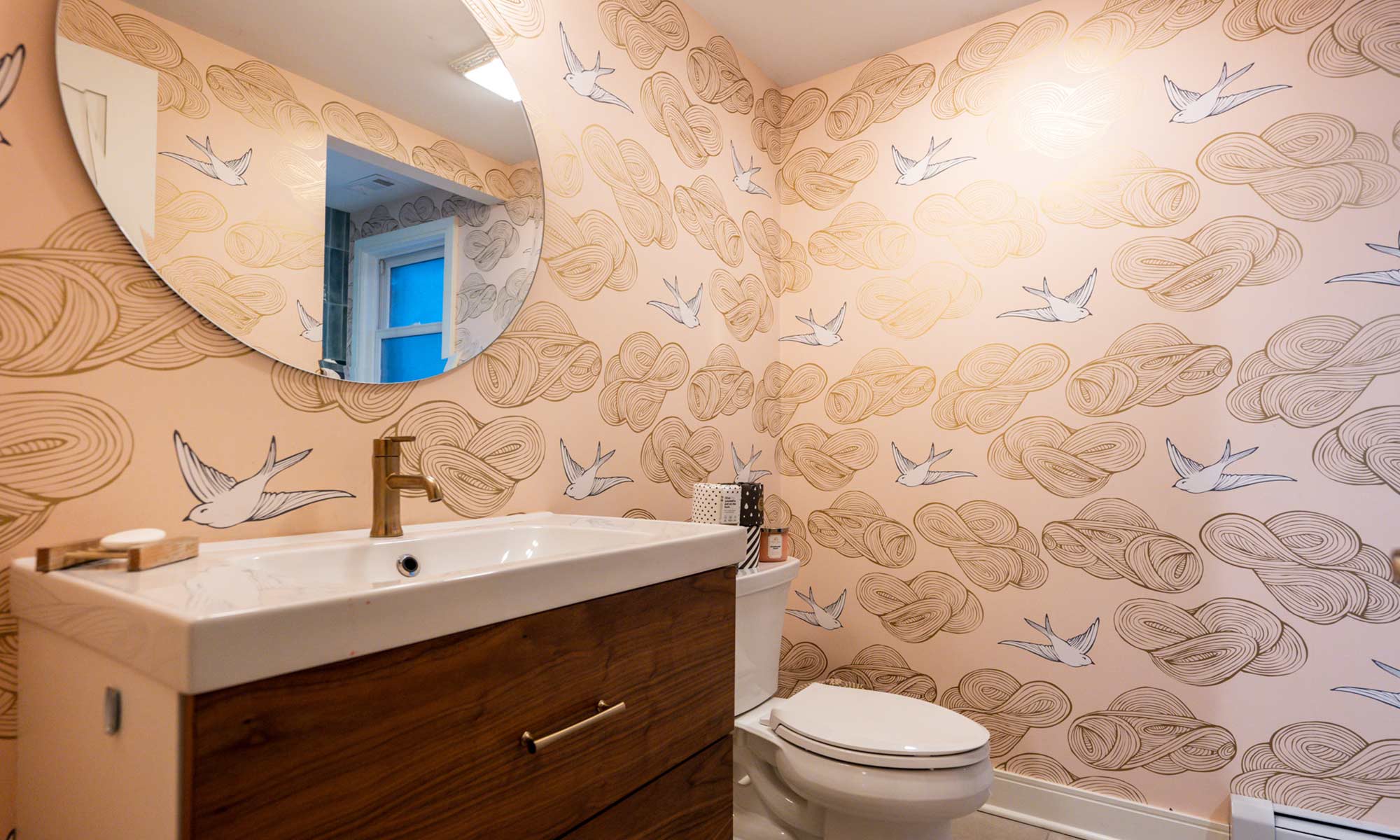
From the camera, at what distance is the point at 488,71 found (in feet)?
4.64

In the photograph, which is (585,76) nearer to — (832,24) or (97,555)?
(832,24)

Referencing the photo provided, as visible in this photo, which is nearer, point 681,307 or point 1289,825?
point 1289,825

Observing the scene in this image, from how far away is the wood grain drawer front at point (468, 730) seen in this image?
585 millimetres

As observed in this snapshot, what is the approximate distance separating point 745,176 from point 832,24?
1.59 feet

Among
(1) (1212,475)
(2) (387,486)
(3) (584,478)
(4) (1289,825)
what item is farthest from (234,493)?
(4) (1289,825)

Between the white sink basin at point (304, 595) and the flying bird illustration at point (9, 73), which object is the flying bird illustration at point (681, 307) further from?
the flying bird illustration at point (9, 73)

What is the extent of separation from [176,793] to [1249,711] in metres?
2.08

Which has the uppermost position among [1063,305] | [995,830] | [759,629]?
[1063,305]

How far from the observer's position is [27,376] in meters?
0.86

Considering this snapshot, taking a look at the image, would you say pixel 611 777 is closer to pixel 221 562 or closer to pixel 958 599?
pixel 221 562

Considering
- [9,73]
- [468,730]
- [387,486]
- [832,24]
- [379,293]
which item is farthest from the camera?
[832,24]

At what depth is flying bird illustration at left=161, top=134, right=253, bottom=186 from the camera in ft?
3.26

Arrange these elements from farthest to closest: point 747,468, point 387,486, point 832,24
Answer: point 747,468, point 832,24, point 387,486

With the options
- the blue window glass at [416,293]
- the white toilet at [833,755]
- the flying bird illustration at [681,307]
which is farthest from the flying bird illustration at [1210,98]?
the blue window glass at [416,293]
